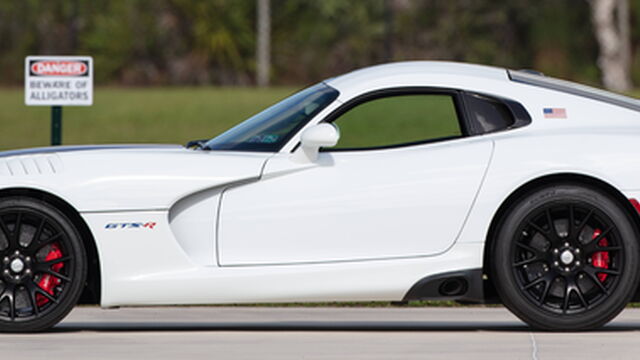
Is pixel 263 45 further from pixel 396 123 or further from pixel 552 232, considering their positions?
pixel 552 232

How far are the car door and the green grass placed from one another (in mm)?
19662

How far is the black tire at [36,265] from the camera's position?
680 centimetres

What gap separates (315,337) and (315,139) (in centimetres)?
108

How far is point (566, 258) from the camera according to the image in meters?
6.87

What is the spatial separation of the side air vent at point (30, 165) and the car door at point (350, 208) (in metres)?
0.93

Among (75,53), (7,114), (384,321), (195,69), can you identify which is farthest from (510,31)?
(384,321)

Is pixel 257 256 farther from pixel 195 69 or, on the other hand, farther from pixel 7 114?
pixel 195 69

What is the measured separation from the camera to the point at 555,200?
6.86 meters

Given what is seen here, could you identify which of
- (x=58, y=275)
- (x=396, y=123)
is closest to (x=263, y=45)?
(x=396, y=123)

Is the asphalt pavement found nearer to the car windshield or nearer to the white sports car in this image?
the white sports car

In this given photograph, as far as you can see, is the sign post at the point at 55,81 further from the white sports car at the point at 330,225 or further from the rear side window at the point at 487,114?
the rear side window at the point at 487,114

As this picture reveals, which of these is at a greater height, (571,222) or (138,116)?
(571,222)

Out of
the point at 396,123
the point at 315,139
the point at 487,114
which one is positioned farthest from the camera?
the point at 396,123

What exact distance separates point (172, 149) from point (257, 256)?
84 cm
